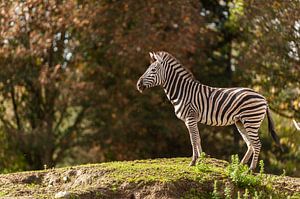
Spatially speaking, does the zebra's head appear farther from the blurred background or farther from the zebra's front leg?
the blurred background

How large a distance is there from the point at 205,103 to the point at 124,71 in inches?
321

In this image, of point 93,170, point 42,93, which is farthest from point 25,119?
point 93,170

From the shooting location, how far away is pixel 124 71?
1869 centimetres

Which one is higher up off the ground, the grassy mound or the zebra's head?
the zebra's head

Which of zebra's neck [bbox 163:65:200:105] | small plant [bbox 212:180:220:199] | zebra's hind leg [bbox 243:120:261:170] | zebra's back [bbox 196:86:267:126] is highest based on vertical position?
zebra's neck [bbox 163:65:200:105]

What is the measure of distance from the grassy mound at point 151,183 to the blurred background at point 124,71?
735 cm

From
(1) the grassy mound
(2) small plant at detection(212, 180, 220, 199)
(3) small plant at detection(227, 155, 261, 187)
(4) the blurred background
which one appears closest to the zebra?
(1) the grassy mound

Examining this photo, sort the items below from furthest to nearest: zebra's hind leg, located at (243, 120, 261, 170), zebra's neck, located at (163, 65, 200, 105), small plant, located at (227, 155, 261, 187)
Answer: zebra's neck, located at (163, 65, 200, 105) < zebra's hind leg, located at (243, 120, 261, 170) < small plant, located at (227, 155, 261, 187)

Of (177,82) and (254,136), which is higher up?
(177,82)

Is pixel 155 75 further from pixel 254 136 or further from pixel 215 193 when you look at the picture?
pixel 215 193

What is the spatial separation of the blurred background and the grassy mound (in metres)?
7.35

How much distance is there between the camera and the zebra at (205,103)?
414 inches

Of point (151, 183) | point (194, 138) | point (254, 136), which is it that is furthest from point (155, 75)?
point (151, 183)

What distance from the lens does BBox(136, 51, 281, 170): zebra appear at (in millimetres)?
10523
